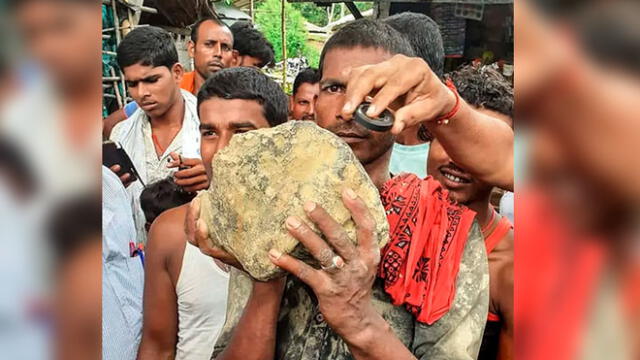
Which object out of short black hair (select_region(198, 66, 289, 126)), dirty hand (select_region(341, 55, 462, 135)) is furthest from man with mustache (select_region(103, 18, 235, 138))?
dirty hand (select_region(341, 55, 462, 135))

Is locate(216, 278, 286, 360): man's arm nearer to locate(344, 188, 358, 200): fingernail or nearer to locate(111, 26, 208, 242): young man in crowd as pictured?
locate(344, 188, 358, 200): fingernail

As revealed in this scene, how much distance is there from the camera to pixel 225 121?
1819 millimetres

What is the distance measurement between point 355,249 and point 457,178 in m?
0.98

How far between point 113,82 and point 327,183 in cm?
382

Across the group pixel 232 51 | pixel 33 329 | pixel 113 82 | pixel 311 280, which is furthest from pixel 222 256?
pixel 113 82

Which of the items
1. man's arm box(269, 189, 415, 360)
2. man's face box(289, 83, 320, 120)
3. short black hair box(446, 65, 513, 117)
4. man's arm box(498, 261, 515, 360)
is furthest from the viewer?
man's face box(289, 83, 320, 120)

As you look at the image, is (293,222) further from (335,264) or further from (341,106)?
(341,106)

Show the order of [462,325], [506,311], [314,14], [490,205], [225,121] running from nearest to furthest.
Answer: [462,325]
[506,311]
[225,121]
[490,205]
[314,14]

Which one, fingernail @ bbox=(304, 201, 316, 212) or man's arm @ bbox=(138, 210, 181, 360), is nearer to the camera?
fingernail @ bbox=(304, 201, 316, 212)

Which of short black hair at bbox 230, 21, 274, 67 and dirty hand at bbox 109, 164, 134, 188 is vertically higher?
short black hair at bbox 230, 21, 274, 67

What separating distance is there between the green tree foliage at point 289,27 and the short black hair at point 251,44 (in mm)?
3333

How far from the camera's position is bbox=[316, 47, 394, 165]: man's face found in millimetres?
1350

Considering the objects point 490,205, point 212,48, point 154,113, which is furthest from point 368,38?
point 212,48

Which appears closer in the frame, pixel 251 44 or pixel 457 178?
pixel 457 178
